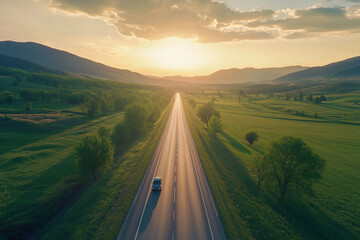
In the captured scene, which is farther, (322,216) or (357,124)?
(357,124)

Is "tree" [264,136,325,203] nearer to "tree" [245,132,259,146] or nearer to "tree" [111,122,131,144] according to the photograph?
"tree" [245,132,259,146]

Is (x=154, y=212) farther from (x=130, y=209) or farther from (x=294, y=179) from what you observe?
(x=294, y=179)

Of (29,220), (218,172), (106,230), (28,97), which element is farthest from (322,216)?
(28,97)

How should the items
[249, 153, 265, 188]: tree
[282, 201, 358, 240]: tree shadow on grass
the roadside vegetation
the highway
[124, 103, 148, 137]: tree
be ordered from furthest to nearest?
1. [124, 103, 148, 137]: tree
2. [249, 153, 265, 188]: tree
3. the roadside vegetation
4. [282, 201, 358, 240]: tree shadow on grass
5. the highway

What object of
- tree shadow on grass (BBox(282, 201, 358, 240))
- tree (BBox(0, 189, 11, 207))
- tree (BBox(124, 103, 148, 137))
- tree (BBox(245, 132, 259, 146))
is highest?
tree (BBox(124, 103, 148, 137))

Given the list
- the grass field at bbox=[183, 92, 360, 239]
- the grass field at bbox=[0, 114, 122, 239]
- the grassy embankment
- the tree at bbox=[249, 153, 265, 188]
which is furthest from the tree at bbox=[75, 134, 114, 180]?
the tree at bbox=[249, 153, 265, 188]

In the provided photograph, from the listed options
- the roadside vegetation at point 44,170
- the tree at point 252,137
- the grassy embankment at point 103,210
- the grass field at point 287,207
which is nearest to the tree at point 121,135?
the roadside vegetation at point 44,170

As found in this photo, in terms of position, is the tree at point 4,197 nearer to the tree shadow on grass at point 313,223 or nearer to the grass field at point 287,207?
the grass field at point 287,207
